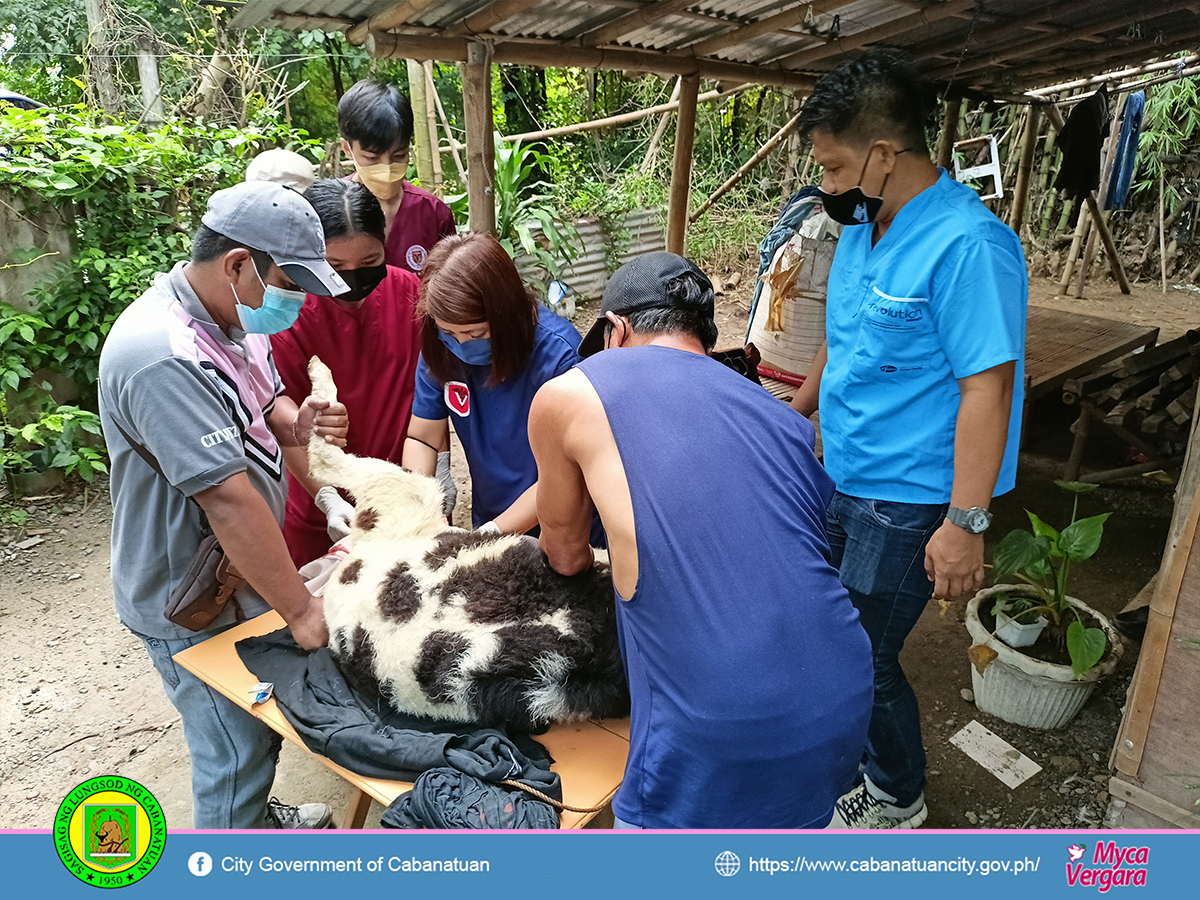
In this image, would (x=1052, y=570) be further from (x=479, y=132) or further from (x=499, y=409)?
(x=479, y=132)

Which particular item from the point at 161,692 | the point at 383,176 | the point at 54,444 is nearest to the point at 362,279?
the point at 383,176

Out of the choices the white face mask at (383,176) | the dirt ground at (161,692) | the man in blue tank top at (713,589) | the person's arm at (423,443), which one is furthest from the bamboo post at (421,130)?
the man in blue tank top at (713,589)

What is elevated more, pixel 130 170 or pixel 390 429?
pixel 130 170

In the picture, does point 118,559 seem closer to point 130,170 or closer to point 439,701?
point 439,701

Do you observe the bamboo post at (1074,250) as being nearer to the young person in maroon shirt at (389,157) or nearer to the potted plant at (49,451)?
the young person in maroon shirt at (389,157)

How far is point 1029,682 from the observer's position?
3.01 m

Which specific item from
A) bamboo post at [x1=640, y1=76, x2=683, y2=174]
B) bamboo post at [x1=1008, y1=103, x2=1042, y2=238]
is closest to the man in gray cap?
bamboo post at [x1=1008, y1=103, x2=1042, y2=238]

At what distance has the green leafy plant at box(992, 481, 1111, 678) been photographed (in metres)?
2.80

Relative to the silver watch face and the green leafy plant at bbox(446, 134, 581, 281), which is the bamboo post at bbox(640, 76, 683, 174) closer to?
the green leafy plant at bbox(446, 134, 581, 281)

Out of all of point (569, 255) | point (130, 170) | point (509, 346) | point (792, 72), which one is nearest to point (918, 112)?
point (509, 346)

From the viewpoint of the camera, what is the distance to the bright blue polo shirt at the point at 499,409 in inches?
95.8

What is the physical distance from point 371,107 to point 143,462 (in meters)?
2.08

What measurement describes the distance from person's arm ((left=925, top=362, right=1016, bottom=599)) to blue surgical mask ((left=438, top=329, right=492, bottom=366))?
136cm

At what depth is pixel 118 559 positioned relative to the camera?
1976 mm
